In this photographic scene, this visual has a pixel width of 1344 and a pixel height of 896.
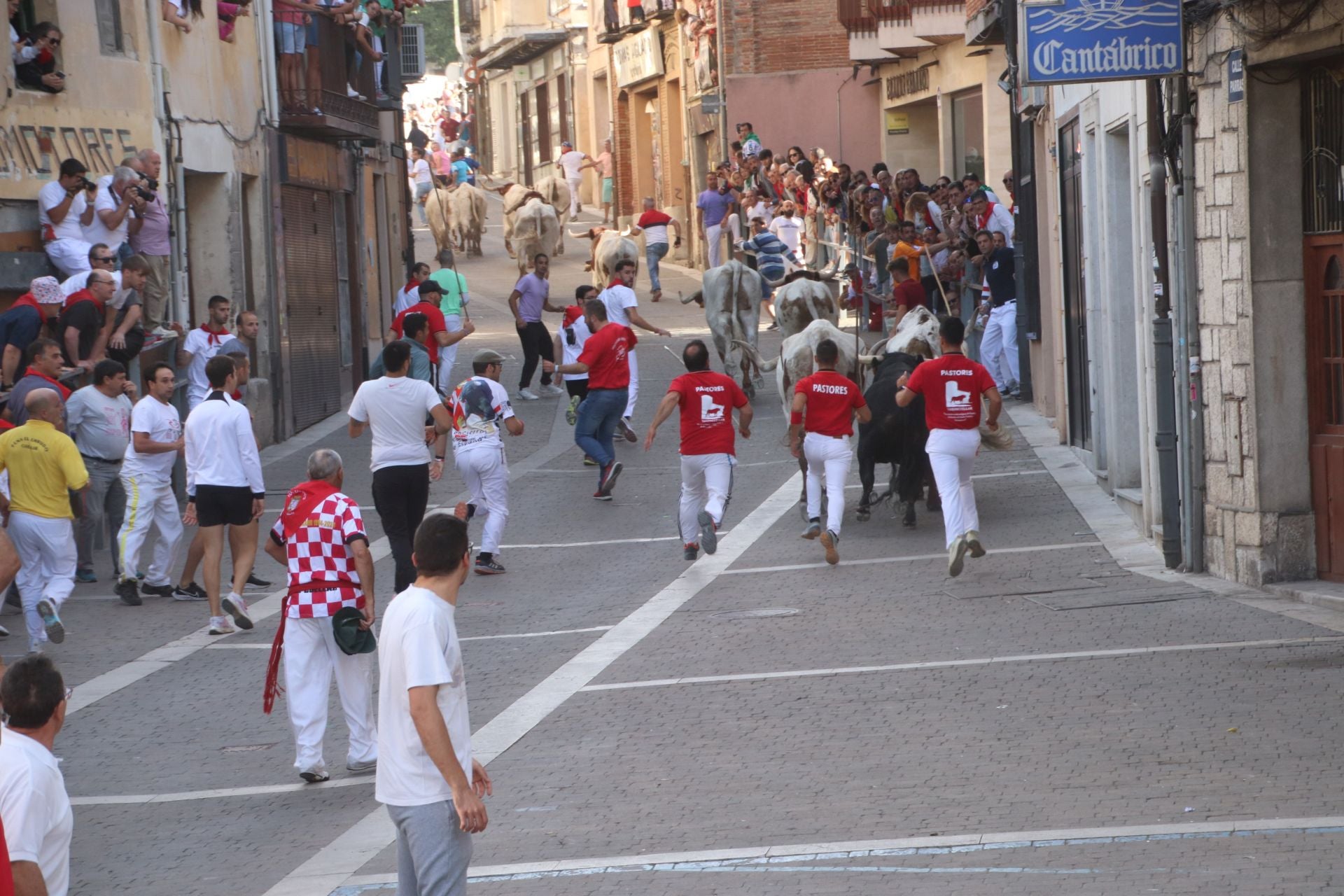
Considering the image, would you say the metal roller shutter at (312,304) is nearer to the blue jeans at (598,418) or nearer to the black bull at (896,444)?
the blue jeans at (598,418)

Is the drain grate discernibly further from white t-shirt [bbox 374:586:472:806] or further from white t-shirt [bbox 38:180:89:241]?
white t-shirt [bbox 38:180:89:241]

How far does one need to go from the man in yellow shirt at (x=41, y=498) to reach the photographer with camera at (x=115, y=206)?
18.7 feet

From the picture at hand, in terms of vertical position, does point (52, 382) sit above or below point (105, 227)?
below

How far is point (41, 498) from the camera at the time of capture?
38.4 ft

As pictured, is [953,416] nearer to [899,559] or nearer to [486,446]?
[899,559]

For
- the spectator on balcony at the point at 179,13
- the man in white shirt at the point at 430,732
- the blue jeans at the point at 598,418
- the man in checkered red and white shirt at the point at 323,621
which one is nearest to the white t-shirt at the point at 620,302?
the blue jeans at the point at 598,418

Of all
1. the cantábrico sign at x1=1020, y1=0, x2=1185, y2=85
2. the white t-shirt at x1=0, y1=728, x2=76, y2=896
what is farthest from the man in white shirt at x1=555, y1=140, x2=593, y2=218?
the white t-shirt at x1=0, y1=728, x2=76, y2=896

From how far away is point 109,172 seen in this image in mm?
18625

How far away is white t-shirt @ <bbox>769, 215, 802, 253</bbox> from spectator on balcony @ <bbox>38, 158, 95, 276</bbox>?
16480mm

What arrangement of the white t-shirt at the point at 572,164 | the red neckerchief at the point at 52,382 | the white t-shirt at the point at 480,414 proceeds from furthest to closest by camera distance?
1. the white t-shirt at the point at 572,164
2. the white t-shirt at the point at 480,414
3. the red neckerchief at the point at 52,382

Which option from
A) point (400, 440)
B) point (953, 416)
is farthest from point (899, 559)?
point (400, 440)

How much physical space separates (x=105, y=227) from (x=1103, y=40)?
9701mm

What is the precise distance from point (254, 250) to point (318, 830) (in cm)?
1613

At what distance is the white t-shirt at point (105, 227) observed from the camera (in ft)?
56.8
